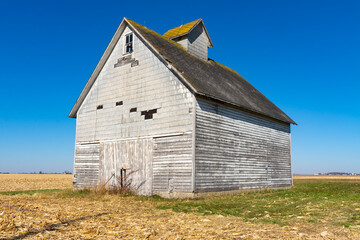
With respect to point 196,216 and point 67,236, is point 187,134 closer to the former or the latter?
point 196,216

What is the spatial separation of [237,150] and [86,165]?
9.28m

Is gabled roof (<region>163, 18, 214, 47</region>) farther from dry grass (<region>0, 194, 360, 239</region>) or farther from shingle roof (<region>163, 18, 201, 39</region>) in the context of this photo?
dry grass (<region>0, 194, 360, 239</region>)

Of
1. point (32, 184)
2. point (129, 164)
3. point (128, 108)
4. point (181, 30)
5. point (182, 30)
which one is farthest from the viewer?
point (32, 184)

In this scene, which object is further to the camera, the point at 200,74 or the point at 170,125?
the point at 200,74

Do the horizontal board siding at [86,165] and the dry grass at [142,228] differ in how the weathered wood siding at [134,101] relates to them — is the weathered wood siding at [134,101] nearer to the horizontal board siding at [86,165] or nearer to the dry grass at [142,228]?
the horizontal board siding at [86,165]

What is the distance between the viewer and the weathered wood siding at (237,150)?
50.5ft

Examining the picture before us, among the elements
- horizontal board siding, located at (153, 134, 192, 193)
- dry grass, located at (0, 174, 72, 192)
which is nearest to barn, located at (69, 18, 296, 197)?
horizontal board siding, located at (153, 134, 192, 193)

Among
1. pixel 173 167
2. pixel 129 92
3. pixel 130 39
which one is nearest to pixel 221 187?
pixel 173 167

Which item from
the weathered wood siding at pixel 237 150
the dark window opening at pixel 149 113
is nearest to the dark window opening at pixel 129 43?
the dark window opening at pixel 149 113

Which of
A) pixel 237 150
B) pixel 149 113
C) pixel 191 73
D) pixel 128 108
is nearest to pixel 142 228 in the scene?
pixel 149 113

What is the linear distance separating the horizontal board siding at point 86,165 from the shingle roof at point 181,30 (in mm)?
8925

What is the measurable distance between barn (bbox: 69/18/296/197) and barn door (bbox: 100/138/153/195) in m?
0.05

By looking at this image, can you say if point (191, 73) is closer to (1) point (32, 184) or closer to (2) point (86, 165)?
(2) point (86, 165)

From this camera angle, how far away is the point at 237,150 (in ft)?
57.6
